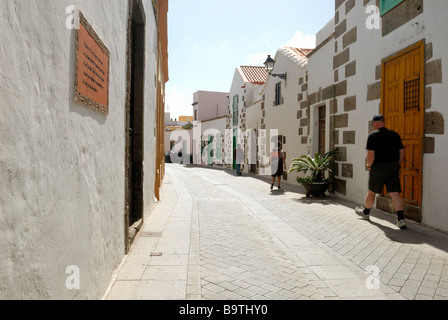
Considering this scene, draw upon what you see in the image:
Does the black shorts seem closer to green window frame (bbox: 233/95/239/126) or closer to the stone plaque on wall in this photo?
the stone plaque on wall

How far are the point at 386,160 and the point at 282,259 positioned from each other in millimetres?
2508

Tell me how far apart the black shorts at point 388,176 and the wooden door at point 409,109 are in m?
0.46

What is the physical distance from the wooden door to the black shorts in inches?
17.9

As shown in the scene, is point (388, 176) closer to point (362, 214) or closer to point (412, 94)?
point (362, 214)

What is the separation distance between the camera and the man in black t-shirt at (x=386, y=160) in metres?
5.25

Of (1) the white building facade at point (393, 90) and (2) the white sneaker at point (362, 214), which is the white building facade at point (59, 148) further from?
(1) the white building facade at point (393, 90)

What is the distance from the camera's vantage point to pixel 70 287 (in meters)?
2.02

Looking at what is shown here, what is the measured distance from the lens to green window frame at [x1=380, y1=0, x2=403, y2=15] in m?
6.13

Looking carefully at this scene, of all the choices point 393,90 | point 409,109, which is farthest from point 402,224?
point 393,90

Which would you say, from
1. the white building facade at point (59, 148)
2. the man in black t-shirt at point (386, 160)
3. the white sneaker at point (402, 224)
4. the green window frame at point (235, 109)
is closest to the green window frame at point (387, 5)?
the man in black t-shirt at point (386, 160)

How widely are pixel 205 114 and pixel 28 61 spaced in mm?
35572

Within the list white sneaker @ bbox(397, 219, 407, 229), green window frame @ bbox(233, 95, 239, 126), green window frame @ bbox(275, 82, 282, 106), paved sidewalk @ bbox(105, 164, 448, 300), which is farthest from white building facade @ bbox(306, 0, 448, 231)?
green window frame @ bbox(233, 95, 239, 126)
